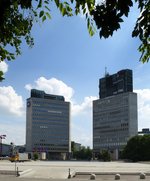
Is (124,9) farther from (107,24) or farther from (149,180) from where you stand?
(149,180)

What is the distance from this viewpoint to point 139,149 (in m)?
172

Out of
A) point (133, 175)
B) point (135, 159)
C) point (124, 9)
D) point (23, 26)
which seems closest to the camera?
point (124, 9)

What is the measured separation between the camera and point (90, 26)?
21.3 ft

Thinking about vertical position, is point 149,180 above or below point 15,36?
below

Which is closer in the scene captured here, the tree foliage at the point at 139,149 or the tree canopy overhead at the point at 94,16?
the tree canopy overhead at the point at 94,16

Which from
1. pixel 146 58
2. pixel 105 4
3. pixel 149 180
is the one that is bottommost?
pixel 149 180

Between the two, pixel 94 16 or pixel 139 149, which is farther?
pixel 139 149

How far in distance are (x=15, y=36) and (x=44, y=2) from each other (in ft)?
4.47

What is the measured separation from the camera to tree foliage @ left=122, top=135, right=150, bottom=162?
171 metres

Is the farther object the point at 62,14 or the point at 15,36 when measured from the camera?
the point at 15,36

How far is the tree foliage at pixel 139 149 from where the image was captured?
560 ft

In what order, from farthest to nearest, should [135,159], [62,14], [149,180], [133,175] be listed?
1. [135,159]
2. [133,175]
3. [149,180]
4. [62,14]

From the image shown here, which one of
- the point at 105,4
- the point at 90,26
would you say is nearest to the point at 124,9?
the point at 105,4

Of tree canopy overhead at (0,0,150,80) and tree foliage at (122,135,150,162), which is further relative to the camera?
tree foliage at (122,135,150,162)
